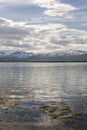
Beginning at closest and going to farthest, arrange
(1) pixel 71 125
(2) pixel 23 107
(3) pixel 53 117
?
(1) pixel 71 125 → (3) pixel 53 117 → (2) pixel 23 107

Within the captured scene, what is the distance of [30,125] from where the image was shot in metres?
25.5

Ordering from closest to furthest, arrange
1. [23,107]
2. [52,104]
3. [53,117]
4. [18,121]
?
[18,121] < [53,117] < [23,107] < [52,104]

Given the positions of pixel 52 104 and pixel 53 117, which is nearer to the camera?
pixel 53 117

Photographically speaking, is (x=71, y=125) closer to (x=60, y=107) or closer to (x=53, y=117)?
(x=53, y=117)

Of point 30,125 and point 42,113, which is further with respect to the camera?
point 42,113

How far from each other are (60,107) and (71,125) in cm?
999

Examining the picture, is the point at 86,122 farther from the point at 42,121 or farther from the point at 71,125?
the point at 42,121

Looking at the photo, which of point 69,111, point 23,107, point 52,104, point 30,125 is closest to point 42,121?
point 30,125

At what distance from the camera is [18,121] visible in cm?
2731

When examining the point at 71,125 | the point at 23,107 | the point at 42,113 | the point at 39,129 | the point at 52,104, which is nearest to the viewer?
the point at 39,129

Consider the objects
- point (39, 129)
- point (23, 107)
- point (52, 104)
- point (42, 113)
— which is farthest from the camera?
point (52, 104)

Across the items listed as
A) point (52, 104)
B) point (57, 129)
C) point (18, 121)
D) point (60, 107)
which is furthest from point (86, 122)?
point (52, 104)

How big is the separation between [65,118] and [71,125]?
3183 mm

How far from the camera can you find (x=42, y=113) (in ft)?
103
